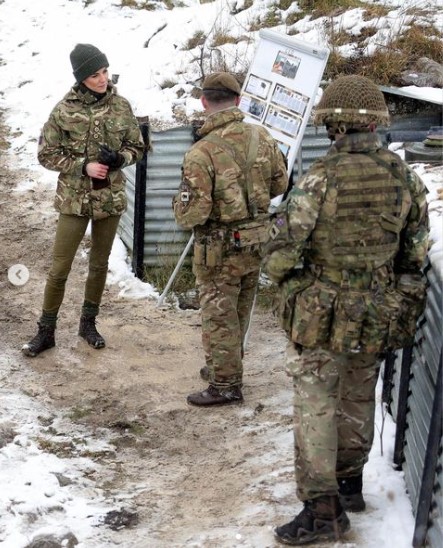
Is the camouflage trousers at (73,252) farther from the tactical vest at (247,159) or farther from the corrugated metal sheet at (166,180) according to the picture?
the corrugated metal sheet at (166,180)

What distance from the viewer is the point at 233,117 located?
17.2 feet

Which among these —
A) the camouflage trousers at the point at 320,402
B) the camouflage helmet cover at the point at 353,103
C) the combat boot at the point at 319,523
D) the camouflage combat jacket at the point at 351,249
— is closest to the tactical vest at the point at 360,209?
the camouflage combat jacket at the point at 351,249

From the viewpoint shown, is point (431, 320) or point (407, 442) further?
point (407, 442)

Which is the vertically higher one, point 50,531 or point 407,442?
point 407,442

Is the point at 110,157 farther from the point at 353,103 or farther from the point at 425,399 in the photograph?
the point at 425,399

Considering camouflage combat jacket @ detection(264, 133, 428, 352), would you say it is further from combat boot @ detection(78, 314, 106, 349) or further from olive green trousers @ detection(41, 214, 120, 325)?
combat boot @ detection(78, 314, 106, 349)

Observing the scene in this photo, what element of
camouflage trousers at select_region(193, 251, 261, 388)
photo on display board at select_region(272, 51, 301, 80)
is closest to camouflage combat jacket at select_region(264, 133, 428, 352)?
camouflage trousers at select_region(193, 251, 261, 388)

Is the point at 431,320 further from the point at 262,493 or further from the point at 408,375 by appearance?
the point at 262,493

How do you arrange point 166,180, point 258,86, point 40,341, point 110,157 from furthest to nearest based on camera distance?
point 166,180 < point 258,86 < point 40,341 < point 110,157

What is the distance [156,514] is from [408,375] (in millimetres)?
1439

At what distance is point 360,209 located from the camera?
362cm

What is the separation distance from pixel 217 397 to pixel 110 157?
5.70ft

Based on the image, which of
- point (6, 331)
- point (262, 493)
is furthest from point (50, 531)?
point (6, 331)

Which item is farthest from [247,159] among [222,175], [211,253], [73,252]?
[73,252]
